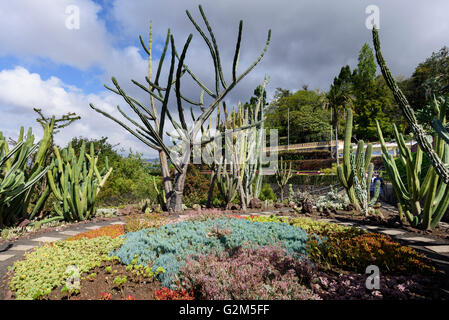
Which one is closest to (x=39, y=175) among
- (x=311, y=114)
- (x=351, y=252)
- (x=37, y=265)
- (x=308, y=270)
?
(x=37, y=265)

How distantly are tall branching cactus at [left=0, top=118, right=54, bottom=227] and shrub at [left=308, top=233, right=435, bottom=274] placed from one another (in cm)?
573

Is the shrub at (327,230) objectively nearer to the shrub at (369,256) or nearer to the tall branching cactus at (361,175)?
the shrub at (369,256)

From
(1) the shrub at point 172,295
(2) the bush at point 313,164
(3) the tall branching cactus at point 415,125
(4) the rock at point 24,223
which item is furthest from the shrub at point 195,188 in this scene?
(2) the bush at point 313,164

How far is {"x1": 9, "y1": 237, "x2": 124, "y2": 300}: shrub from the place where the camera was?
2.65 metres

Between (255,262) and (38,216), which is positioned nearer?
(255,262)

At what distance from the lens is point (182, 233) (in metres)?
4.17

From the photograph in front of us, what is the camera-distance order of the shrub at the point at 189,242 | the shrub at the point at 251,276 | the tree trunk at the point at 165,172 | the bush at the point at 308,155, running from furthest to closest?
the bush at the point at 308,155 → the tree trunk at the point at 165,172 → the shrub at the point at 189,242 → the shrub at the point at 251,276

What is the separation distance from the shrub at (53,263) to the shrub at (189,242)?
0.33 metres

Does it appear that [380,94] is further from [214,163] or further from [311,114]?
[214,163]

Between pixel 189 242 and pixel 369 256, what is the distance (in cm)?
258

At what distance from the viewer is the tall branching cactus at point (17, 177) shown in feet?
15.8

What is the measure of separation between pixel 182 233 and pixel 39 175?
3.76 metres

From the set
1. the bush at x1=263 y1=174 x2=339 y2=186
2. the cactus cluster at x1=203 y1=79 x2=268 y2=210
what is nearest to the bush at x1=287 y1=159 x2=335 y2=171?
the bush at x1=263 y1=174 x2=339 y2=186

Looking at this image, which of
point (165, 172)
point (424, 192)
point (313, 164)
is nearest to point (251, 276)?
point (424, 192)
